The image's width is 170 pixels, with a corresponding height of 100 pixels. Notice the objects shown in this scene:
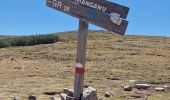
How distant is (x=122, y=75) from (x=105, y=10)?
13.9 meters

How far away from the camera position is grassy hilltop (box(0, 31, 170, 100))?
70.9ft

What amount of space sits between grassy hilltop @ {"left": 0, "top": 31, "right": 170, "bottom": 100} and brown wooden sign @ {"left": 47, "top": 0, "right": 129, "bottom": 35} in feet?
18.0

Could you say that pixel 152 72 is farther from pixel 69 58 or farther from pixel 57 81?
pixel 69 58

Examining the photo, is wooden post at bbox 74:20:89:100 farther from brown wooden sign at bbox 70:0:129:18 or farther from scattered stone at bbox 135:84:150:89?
scattered stone at bbox 135:84:150:89

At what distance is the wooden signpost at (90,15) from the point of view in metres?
14.2

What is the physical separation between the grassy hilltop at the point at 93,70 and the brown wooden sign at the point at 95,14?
5.49 meters

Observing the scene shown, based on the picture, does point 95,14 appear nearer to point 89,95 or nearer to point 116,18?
point 116,18

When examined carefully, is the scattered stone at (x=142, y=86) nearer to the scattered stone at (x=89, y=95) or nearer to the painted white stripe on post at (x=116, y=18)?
the scattered stone at (x=89, y=95)

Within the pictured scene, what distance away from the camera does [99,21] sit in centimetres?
1439

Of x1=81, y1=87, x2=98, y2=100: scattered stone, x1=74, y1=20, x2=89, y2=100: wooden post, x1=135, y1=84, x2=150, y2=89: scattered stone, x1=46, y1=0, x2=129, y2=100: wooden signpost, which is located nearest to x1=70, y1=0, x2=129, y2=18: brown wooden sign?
x1=46, y1=0, x2=129, y2=100: wooden signpost

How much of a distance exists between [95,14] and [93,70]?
645 inches

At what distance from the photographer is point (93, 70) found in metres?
30.7

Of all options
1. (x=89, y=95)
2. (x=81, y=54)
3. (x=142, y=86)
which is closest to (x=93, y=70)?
(x=142, y=86)

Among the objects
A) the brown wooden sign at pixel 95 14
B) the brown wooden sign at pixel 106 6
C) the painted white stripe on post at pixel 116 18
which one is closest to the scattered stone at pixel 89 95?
the brown wooden sign at pixel 95 14
